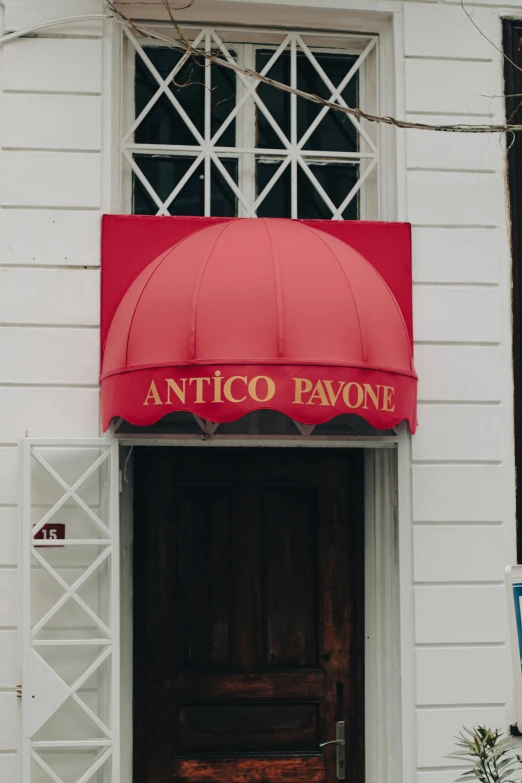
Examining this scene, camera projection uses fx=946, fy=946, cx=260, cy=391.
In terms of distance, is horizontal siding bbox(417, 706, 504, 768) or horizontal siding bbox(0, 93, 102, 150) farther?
horizontal siding bbox(0, 93, 102, 150)

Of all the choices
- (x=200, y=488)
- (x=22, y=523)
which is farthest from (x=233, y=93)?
(x=22, y=523)

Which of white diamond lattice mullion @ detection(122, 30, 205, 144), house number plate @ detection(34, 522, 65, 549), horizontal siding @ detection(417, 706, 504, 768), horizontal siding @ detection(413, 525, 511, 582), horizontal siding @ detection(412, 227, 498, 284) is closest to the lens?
house number plate @ detection(34, 522, 65, 549)

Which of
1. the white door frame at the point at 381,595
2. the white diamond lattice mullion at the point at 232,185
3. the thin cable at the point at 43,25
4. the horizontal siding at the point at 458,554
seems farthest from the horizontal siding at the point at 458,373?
the thin cable at the point at 43,25

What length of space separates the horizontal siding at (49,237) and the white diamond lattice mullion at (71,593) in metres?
1.79

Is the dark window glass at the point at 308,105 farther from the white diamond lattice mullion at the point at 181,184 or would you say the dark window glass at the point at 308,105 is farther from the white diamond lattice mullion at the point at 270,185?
the white diamond lattice mullion at the point at 181,184

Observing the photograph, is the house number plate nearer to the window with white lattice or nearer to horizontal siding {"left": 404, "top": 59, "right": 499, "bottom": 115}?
the window with white lattice

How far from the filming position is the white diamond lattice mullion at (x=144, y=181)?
6.14 metres

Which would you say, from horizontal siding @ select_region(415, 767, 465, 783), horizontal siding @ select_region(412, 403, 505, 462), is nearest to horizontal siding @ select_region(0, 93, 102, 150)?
horizontal siding @ select_region(412, 403, 505, 462)

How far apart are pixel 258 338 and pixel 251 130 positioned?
1966mm

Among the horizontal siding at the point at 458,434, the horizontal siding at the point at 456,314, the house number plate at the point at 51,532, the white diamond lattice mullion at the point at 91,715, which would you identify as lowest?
the white diamond lattice mullion at the point at 91,715

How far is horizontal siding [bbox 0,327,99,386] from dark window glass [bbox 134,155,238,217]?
1036 millimetres

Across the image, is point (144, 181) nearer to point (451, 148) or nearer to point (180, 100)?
point (180, 100)

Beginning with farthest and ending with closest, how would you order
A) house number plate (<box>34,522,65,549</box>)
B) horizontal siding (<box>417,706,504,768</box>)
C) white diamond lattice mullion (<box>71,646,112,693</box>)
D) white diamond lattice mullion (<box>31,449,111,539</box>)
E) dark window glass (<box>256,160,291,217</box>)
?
1. dark window glass (<box>256,160,291,217</box>)
2. horizontal siding (<box>417,706,504,768</box>)
3. house number plate (<box>34,522,65,549</box>)
4. white diamond lattice mullion (<box>31,449,111,539</box>)
5. white diamond lattice mullion (<box>71,646,112,693</box>)

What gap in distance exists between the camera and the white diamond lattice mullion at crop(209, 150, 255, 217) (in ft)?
20.4
